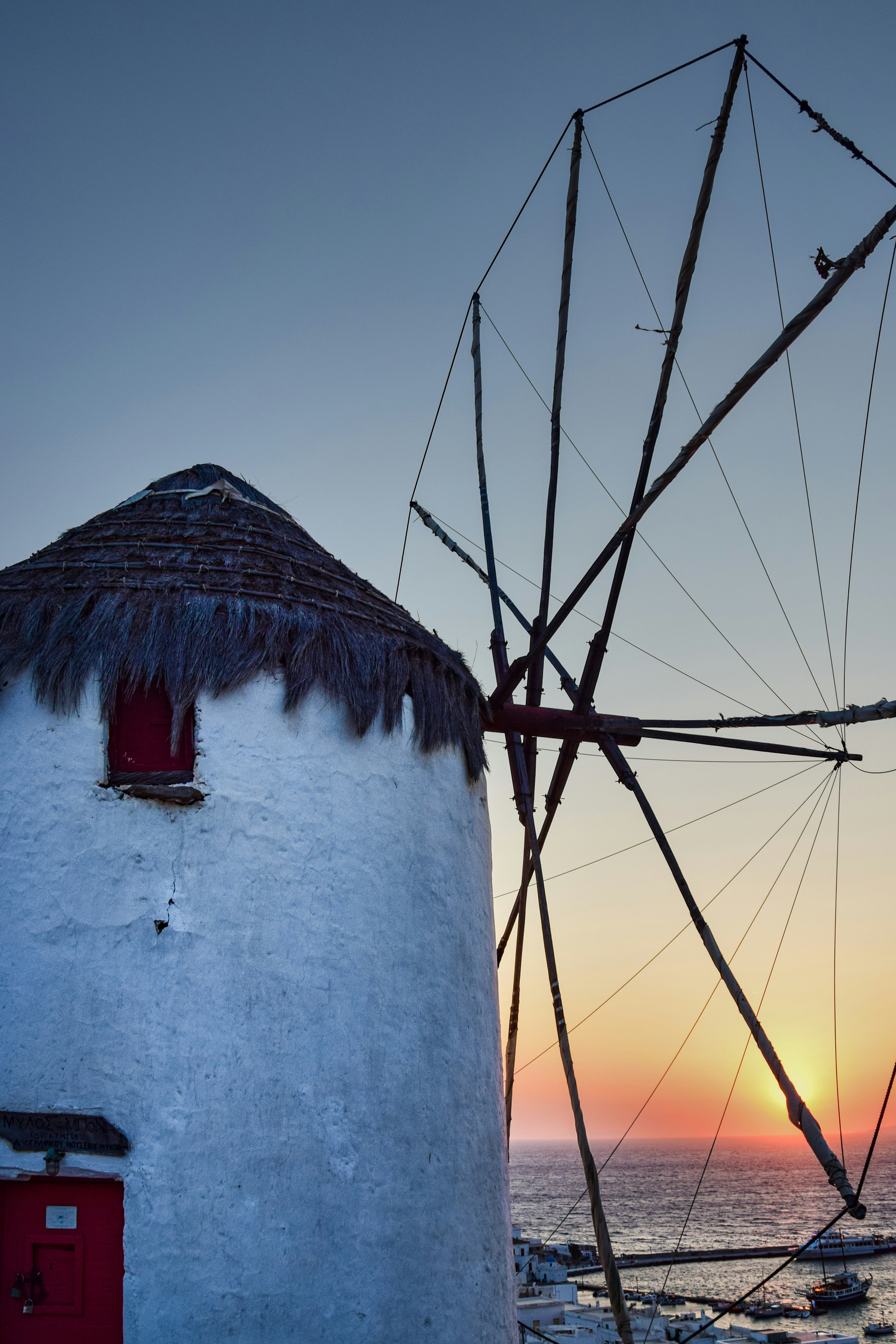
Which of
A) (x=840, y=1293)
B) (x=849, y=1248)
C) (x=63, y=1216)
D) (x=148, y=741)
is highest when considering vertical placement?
(x=148, y=741)

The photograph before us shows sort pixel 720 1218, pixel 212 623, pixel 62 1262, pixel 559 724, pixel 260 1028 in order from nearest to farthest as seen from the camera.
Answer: pixel 62 1262 < pixel 260 1028 < pixel 212 623 < pixel 559 724 < pixel 720 1218

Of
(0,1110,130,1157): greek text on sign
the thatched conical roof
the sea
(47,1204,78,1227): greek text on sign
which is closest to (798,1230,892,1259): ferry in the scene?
the sea

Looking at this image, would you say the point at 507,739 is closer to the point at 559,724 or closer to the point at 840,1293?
Answer: the point at 559,724

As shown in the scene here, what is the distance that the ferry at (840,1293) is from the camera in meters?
43.8

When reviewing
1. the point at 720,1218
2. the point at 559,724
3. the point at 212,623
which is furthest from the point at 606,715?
the point at 720,1218

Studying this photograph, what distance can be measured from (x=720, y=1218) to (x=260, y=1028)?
100928mm

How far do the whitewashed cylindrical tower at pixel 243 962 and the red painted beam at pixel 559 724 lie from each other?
164 cm

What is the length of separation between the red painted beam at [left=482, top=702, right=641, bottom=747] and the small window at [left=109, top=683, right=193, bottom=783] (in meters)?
3.15

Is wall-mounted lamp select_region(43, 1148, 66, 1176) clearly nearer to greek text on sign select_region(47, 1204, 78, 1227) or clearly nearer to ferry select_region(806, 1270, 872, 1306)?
greek text on sign select_region(47, 1204, 78, 1227)

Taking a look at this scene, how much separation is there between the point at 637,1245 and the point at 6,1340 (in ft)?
237

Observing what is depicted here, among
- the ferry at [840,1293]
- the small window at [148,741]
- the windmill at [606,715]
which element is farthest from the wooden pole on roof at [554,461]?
the ferry at [840,1293]

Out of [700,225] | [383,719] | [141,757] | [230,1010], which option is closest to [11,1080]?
[230,1010]

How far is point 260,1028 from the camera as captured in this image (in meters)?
5.89

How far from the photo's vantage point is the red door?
5.43m
